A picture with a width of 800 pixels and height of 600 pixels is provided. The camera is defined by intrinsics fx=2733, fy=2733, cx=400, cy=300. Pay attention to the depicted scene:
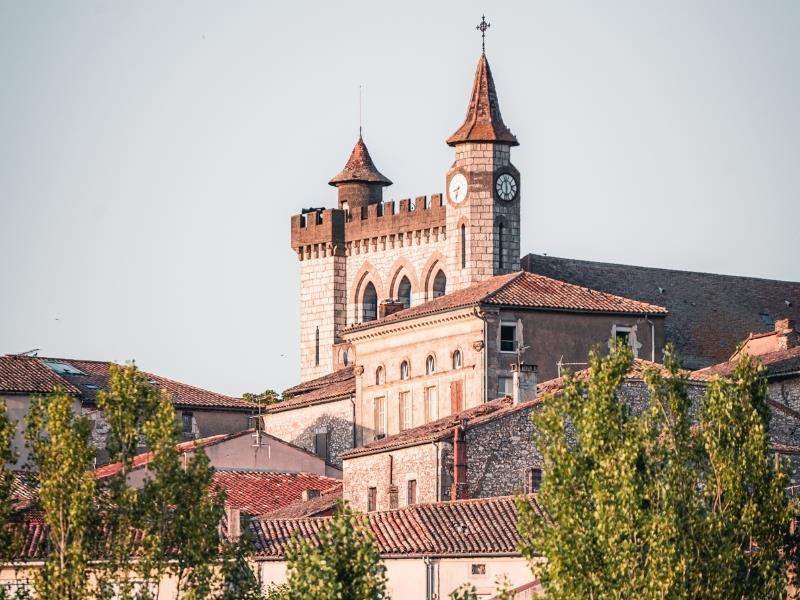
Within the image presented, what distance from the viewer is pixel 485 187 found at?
93.0 m

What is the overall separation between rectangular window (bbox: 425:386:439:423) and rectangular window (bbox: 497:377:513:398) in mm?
2498

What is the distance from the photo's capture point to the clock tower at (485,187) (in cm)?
9244

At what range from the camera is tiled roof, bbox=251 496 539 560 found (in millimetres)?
55125

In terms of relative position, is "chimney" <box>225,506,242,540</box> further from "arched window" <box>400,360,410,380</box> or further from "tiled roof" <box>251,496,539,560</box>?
"arched window" <box>400,360,410,380</box>

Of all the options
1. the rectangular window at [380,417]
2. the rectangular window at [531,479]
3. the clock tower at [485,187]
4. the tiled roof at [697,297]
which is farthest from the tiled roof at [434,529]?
the clock tower at [485,187]

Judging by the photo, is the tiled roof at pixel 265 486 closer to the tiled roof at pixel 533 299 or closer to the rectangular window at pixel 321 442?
the tiled roof at pixel 533 299

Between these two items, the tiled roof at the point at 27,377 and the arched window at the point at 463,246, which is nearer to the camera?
the tiled roof at the point at 27,377

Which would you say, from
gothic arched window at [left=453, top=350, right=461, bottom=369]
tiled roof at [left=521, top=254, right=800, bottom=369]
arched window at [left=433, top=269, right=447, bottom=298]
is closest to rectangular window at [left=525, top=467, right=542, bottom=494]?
gothic arched window at [left=453, top=350, right=461, bottom=369]

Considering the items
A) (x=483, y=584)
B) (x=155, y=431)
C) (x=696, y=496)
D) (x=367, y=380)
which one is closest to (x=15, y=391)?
(x=367, y=380)

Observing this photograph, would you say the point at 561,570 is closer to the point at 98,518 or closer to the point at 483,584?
the point at 98,518

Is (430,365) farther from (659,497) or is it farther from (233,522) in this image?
(659,497)

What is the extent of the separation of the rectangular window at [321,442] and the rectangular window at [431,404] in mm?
4816

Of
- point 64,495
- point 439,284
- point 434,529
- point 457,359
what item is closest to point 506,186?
point 439,284

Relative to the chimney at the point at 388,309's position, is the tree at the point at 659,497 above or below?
below
